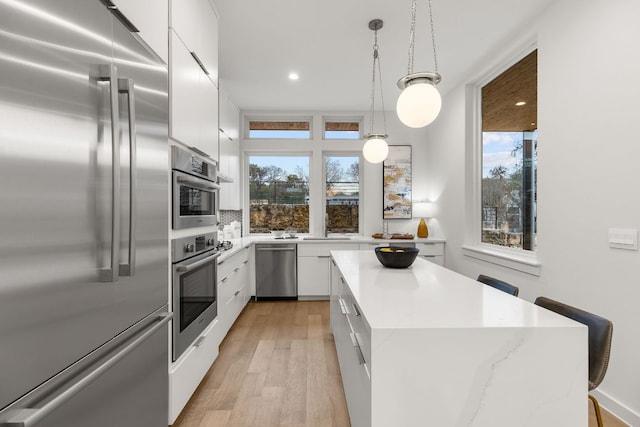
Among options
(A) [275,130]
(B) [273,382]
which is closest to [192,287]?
(B) [273,382]

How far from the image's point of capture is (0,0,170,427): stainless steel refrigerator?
2.60 feet

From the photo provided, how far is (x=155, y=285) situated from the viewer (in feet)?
5.08

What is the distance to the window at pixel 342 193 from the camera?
554cm

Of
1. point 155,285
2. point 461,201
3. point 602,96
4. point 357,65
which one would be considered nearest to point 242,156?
point 357,65

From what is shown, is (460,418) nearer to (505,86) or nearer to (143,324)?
(143,324)

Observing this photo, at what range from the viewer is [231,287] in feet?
11.5

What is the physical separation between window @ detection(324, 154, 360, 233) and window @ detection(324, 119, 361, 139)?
0.32 meters

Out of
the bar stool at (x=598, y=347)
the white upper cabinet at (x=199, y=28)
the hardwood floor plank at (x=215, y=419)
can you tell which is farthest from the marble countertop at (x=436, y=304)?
the white upper cabinet at (x=199, y=28)

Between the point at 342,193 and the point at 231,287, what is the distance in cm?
267

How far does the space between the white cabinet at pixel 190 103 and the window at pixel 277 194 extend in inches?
110

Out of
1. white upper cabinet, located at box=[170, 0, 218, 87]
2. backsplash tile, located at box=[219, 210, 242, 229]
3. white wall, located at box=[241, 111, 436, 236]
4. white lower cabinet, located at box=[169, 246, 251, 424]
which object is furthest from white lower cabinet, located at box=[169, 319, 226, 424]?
white wall, located at box=[241, 111, 436, 236]

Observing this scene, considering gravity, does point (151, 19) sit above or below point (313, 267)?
above

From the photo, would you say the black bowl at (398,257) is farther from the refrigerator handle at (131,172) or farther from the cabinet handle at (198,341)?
the refrigerator handle at (131,172)

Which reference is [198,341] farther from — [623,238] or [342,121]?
[342,121]
